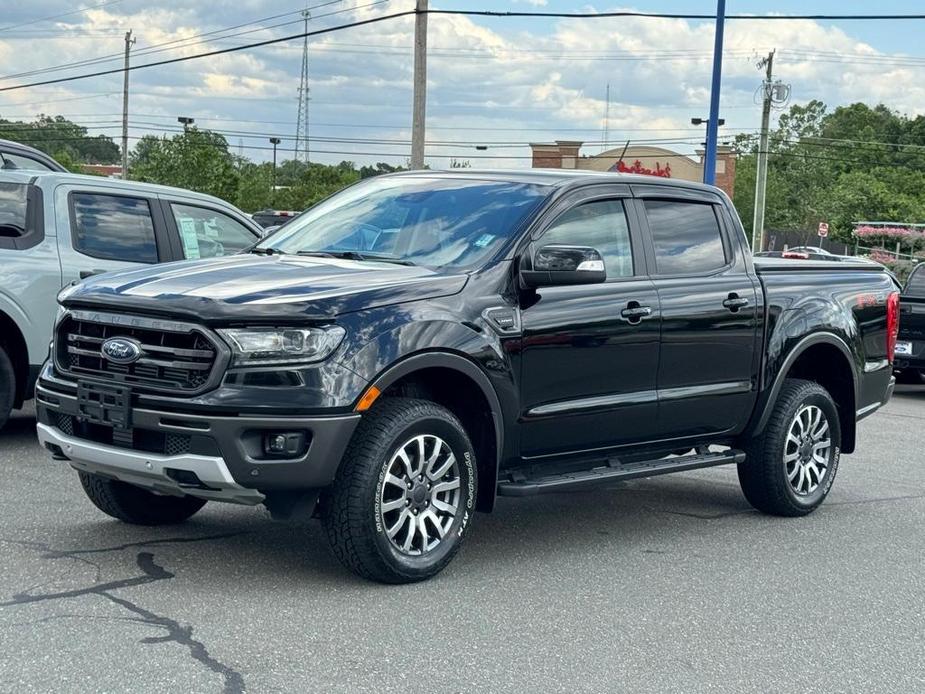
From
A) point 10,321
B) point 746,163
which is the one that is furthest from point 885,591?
point 746,163

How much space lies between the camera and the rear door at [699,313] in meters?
7.05

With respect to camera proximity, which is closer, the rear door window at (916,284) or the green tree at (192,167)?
the rear door window at (916,284)

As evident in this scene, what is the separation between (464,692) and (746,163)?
9214cm

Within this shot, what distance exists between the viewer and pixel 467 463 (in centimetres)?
596

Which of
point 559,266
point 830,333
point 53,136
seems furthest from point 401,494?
point 53,136

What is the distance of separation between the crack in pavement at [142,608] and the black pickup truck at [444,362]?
369 millimetres

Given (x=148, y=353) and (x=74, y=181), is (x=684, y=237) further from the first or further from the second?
(x=74, y=181)

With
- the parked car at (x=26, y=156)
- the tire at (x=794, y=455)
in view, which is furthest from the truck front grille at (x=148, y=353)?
the parked car at (x=26, y=156)

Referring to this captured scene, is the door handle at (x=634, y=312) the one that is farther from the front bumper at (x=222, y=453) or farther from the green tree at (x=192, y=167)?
the green tree at (x=192, y=167)

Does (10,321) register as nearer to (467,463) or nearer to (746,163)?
(467,463)

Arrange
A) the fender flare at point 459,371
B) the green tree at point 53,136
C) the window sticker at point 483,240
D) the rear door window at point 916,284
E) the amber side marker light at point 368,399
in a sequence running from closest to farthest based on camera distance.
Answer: the amber side marker light at point 368,399 < the fender flare at point 459,371 < the window sticker at point 483,240 < the rear door window at point 916,284 < the green tree at point 53,136

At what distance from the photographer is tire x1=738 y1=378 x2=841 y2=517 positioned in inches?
304

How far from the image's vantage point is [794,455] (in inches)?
310

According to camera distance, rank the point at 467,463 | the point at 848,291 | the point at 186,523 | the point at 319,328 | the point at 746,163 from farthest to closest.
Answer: the point at 746,163 < the point at 848,291 < the point at 186,523 < the point at 467,463 < the point at 319,328
